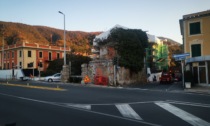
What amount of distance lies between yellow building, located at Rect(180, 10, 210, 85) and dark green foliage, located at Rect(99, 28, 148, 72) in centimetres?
719

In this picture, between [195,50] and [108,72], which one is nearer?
[195,50]

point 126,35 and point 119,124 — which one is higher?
point 126,35

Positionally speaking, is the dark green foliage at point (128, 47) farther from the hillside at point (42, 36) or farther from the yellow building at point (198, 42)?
the hillside at point (42, 36)

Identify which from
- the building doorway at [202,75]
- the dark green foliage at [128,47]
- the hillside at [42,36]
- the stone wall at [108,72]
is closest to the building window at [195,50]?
the building doorway at [202,75]

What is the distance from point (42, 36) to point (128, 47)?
384 feet

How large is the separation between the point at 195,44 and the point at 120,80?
10.9m

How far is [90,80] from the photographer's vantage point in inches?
1294

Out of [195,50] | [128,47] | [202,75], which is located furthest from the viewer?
[128,47]

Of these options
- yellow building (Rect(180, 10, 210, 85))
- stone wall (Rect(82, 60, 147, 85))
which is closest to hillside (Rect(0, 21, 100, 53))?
stone wall (Rect(82, 60, 147, 85))

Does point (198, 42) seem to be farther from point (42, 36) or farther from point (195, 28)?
point (42, 36)

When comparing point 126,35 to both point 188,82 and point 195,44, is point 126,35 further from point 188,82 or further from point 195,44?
point 188,82

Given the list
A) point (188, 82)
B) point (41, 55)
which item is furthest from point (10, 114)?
point (41, 55)

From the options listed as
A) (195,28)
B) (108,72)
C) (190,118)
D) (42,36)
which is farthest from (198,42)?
(42,36)

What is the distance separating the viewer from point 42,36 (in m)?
140
